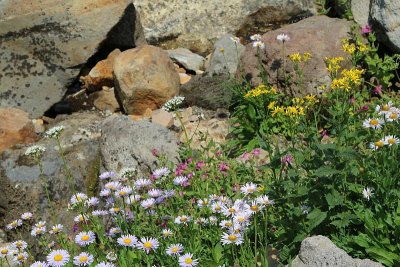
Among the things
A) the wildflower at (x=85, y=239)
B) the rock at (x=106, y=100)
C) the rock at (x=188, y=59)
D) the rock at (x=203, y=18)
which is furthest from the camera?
the rock at (x=203, y=18)

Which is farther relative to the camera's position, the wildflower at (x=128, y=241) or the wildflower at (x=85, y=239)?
the wildflower at (x=85, y=239)

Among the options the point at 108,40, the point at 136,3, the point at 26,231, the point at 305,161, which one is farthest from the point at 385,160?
the point at 136,3

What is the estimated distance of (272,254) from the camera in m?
3.58

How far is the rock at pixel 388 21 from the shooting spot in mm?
6340

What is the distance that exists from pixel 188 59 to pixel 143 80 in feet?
4.12

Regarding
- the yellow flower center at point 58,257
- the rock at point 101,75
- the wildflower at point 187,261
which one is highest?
the yellow flower center at point 58,257

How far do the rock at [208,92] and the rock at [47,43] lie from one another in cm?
122

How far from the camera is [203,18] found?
9.05 meters

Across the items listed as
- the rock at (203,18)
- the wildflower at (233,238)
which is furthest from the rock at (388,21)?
the wildflower at (233,238)

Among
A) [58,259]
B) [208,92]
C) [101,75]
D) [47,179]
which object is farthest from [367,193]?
[101,75]

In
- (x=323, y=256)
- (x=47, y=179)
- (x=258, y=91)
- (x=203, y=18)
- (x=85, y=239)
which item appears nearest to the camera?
(x=323, y=256)

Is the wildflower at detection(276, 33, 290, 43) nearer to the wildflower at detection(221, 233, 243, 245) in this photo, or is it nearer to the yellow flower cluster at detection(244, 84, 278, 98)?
the yellow flower cluster at detection(244, 84, 278, 98)

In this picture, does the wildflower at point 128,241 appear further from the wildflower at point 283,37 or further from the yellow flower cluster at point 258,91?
the wildflower at point 283,37

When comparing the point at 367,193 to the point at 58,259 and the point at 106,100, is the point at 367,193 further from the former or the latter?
the point at 106,100
